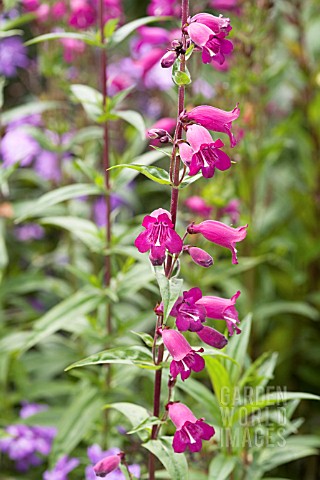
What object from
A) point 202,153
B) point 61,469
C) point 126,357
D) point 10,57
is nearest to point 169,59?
point 202,153

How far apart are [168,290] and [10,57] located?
7.73 ft

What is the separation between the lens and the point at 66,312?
1938 mm

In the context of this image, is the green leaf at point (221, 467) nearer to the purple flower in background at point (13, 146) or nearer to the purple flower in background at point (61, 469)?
the purple flower in background at point (61, 469)

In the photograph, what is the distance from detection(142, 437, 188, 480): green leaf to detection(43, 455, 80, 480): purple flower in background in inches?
21.4

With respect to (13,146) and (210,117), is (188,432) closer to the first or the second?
(210,117)

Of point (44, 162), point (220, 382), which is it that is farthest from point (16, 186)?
point (220, 382)

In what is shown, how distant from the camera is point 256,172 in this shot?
2689 millimetres

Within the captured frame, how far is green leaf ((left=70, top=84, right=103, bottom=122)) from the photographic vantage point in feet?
6.36

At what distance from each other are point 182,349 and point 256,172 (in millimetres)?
1501

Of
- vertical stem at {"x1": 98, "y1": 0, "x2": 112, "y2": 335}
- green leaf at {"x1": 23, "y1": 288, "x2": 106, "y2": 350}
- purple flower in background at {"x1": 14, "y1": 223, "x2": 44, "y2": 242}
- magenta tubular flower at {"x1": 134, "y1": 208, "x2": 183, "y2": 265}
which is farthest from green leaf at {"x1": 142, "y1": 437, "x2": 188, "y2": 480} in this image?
purple flower in background at {"x1": 14, "y1": 223, "x2": 44, "y2": 242}

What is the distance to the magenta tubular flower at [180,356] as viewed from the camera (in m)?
1.29

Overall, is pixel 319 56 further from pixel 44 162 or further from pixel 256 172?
pixel 44 162

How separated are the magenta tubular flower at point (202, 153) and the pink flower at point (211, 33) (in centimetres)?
14

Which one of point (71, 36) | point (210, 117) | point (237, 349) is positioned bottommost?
point (237, 349)
